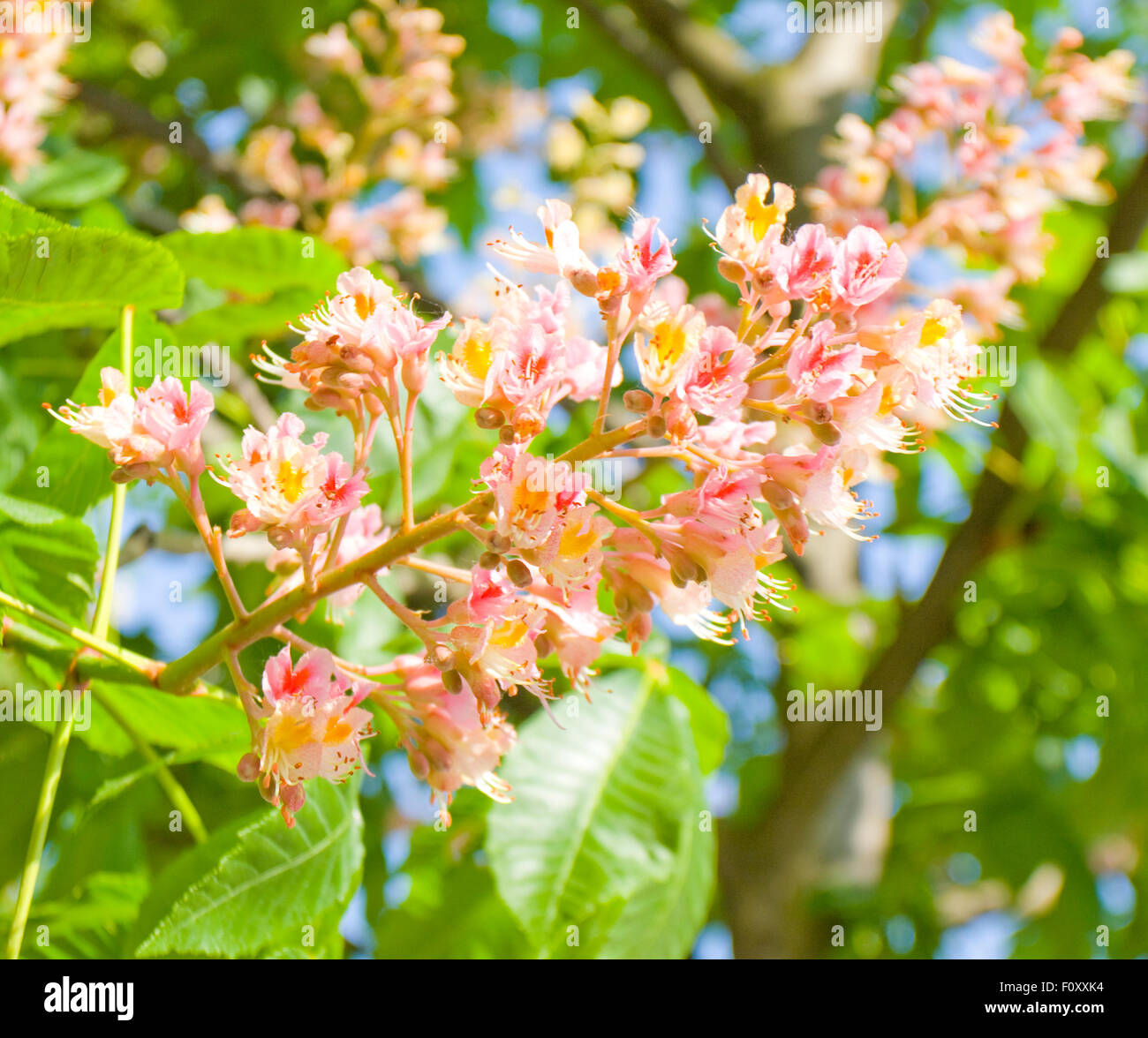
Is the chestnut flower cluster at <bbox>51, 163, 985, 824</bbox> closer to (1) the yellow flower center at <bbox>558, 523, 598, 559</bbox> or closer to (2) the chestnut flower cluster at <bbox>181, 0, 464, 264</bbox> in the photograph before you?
(1) the yellow flower center at <bbox>558, 523, 598, 559</bbox>

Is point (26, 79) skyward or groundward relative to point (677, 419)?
skyward

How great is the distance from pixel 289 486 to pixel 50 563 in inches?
20.0

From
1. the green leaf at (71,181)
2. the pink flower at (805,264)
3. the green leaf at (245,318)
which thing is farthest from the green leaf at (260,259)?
the pink flower at (805,264)

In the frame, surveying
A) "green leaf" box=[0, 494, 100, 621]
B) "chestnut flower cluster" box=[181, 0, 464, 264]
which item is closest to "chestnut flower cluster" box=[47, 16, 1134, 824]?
"green leaf" box=[0, 494, 100, 621]

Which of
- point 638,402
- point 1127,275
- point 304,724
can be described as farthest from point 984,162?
point 304,724

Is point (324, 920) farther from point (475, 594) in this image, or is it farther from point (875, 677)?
point (875, 677)

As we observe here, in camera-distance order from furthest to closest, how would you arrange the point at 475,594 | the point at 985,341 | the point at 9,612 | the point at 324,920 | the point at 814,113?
the point at 814,113
the point at 985,341
the point at 324,920
the point at 9,612
the point at 475,594

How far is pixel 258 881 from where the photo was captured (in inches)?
49.2

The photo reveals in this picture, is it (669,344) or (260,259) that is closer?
(669,344)

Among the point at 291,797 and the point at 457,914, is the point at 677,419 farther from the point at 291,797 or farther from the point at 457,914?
the point at 457,914

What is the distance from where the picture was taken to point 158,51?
3.81 m

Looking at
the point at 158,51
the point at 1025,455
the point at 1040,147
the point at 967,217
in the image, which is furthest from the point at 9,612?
the point at 158,51

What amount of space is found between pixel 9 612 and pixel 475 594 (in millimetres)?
579

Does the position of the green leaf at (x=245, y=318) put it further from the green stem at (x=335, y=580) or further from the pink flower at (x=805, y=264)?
the pink flower at (x=805, y=264)
